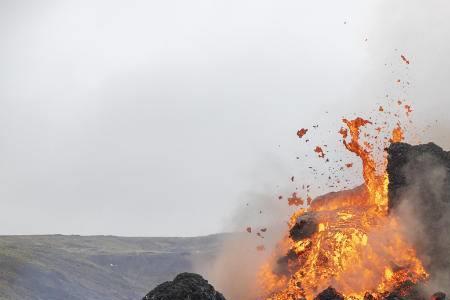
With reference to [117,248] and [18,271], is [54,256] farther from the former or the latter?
[117,248]

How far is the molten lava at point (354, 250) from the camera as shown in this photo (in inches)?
1390

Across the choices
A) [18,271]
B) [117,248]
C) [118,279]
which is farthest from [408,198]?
[117,248]

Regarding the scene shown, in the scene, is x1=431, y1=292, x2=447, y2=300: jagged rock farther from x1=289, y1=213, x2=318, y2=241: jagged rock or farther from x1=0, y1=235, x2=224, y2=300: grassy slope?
x1=0, y1=235, x2=224, y2=300: grassy slope

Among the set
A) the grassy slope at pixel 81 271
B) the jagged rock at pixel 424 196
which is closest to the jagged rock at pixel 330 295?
the jagged rock at pixel 424 196

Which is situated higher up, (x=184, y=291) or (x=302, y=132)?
(x=302, y=132)

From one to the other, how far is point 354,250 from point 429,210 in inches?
199

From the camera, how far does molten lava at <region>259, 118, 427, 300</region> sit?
35.3 meters

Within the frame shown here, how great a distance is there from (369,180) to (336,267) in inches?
314

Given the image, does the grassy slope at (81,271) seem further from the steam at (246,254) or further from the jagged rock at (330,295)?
the jagged rock at (330,295)

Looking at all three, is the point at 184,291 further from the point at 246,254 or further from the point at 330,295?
the point at 246,254

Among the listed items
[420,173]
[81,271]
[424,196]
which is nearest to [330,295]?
[424,196]

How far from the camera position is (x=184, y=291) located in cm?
2661

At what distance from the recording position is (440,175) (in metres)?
36.3

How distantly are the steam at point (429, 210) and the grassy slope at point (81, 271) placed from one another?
240 feet
